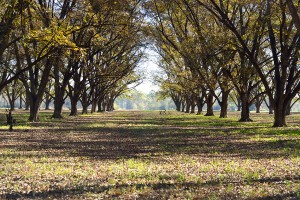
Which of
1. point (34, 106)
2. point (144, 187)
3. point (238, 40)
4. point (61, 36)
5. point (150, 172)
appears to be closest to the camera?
point (144, 187)

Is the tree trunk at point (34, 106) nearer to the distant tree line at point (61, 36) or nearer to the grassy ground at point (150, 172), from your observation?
the distant tree line at point (61, 36)

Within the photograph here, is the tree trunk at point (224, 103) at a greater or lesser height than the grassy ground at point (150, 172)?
greater

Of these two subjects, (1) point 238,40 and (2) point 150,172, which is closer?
(2) point 150,172

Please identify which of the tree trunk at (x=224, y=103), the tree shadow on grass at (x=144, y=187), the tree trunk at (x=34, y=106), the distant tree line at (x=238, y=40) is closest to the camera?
the tree shadow on grass at (x=144, y=187)

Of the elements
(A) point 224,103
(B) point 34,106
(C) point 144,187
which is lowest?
(C) point 144,187

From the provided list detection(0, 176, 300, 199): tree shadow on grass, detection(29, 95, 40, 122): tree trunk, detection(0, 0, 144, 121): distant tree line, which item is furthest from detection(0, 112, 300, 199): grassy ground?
detection(29, 95, 40, 122): tree trunk

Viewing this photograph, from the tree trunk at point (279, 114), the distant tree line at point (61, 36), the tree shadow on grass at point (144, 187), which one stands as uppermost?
the distant tree line at point (61, 36)

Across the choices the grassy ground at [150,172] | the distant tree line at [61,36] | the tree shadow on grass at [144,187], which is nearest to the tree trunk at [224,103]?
the distant tree line at [61,36]

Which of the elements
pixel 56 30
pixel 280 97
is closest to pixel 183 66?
pixel 280 97

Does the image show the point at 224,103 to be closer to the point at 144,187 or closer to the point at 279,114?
the point at 279,114

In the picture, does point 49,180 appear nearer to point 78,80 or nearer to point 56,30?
point 56,30

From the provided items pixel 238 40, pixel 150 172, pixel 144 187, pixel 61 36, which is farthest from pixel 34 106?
pixel 144 187

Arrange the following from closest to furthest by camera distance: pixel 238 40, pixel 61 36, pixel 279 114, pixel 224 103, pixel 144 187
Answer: pixel 144 187, pixel 61 36, pixel 279 114, pixel 238 40, pixel 224 103

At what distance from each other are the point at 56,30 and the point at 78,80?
96.7 ft
